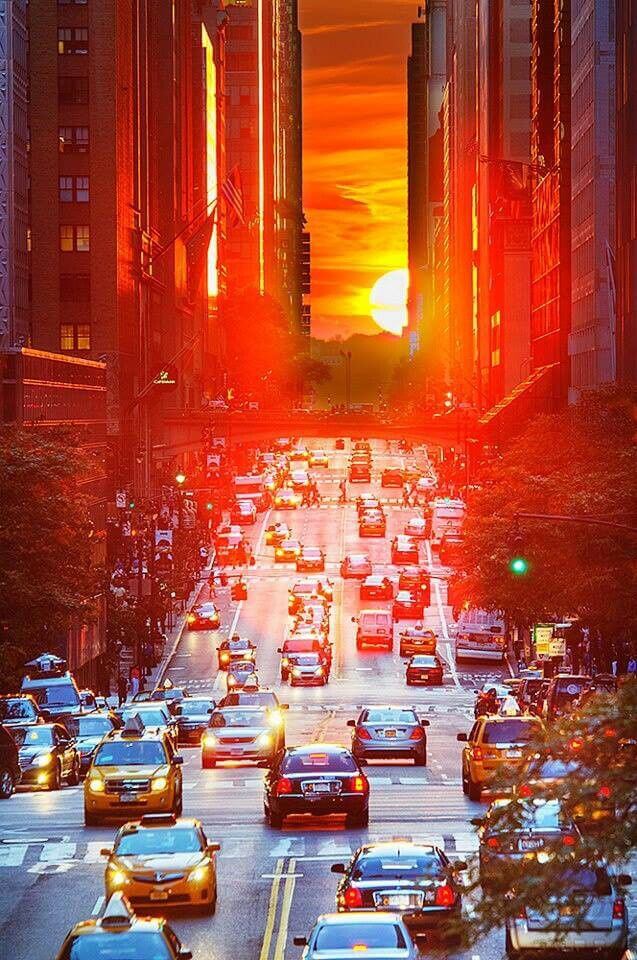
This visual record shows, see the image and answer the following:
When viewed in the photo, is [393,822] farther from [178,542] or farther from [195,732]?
[178,542]

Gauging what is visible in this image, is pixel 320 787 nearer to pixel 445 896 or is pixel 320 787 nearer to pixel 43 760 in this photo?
pixel 43 760

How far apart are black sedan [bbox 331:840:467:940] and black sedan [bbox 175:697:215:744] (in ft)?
120

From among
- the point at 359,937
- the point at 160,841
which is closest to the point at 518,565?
the point at 160,841

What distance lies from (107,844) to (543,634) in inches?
2245

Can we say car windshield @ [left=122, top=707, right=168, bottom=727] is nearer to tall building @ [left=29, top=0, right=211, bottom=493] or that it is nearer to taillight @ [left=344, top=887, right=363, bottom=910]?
taillight @ [left=344, top=887, right=363, bottom=910]

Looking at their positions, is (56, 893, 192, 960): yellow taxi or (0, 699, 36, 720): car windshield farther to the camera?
(0, 699, 36, 720): car windshield

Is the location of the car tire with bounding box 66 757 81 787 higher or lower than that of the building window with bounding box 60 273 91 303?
lower

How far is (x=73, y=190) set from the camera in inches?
6083

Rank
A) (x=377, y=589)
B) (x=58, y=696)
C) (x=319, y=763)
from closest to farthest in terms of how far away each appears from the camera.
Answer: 1. (x=319, y=763)
2. (x=58, y=696)
3. (x=377, y=589)

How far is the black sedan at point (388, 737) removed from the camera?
53500 mm

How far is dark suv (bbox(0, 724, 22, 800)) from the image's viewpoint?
45.6 meters

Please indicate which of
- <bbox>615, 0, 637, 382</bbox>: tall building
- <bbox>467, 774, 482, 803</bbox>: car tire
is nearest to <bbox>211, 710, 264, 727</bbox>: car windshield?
<bbox>467, 774, 482, 803</bbox>: car tire

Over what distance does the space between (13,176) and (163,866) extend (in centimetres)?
11428

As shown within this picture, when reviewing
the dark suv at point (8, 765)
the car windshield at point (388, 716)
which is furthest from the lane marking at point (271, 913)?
the car windshield at point (388, 716)
